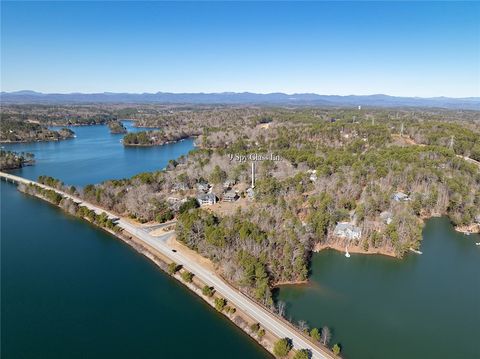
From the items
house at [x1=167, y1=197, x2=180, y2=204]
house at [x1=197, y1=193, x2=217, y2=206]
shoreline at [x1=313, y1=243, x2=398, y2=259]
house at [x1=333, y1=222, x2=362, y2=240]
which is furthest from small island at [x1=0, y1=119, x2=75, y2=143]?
house at [x1=333, y1=222, x2=362, y2=240]

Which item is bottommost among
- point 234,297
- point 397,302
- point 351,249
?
point 397,302

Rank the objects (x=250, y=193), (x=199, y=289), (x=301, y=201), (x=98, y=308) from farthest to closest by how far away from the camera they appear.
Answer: (x=250, y=193)
(x=301, y=201)
(x=199, y=289)
(x=98, y=308)

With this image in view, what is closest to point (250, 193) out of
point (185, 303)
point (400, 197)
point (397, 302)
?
point (400, 197)

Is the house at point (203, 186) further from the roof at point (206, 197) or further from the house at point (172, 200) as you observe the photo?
the house at point (172, 200)

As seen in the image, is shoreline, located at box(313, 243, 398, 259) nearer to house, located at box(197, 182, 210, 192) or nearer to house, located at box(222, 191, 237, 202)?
house, located at box(222, 191, 237, 202)

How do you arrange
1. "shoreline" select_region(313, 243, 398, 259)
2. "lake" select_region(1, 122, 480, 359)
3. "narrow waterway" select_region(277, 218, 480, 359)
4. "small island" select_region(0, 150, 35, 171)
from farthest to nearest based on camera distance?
"small island" select_region(0, 150, 35, 171) → "shoreline" select_region(313, 243, 398, 259) → "narrow waterway" select_region(277, 218, 480, 359) → "lake" select_region(1, 122, 480, 359)

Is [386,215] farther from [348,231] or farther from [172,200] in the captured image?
[172,200]

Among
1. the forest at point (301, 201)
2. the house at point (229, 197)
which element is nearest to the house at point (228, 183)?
the forest at point (301, 201)

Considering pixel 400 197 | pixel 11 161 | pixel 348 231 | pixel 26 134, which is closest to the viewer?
pixel 348 231
